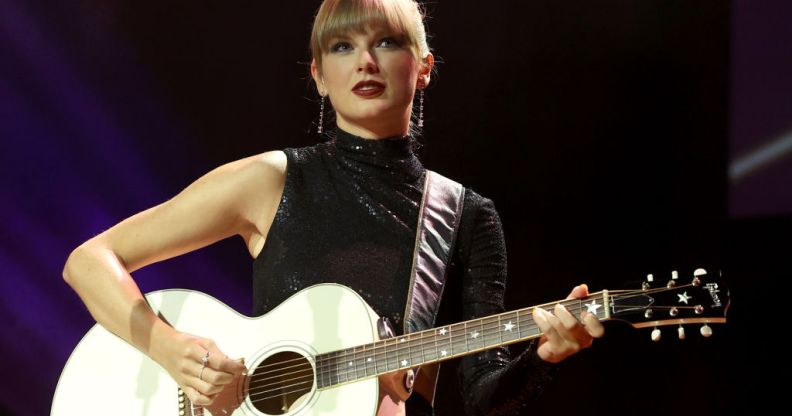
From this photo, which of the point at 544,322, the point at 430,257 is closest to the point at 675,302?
the point at 544,322

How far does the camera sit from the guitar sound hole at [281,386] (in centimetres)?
217

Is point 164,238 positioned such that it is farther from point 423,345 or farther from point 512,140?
point 512,140

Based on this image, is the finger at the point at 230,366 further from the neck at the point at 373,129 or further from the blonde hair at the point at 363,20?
the blonde hair at the point at 363,20

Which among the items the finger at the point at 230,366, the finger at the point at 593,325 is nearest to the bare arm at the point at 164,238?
the finger at the point at 230,366

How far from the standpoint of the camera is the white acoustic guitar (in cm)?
200

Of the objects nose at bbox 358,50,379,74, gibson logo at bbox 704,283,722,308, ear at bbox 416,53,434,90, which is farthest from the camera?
ear at bbox 416,53,434,90

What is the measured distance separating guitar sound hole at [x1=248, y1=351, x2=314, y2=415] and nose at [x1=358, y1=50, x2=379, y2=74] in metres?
0.82

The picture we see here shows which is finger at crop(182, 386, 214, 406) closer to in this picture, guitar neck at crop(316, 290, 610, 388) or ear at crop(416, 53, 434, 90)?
guitar neck at crop(316, 290, 610, 388)

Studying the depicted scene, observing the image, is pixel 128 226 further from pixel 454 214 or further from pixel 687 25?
pixel 687 25

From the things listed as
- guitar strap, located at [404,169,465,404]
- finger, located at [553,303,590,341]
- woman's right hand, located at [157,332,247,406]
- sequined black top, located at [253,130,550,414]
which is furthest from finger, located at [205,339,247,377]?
finger, located at [553,303,590,341]

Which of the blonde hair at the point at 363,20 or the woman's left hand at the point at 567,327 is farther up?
the blonde hair at the point at 363,20

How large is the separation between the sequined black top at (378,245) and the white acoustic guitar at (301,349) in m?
0.15

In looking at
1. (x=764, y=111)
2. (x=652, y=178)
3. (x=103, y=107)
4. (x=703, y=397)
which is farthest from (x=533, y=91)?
(x=103, y=107)

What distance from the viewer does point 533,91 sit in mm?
3641
